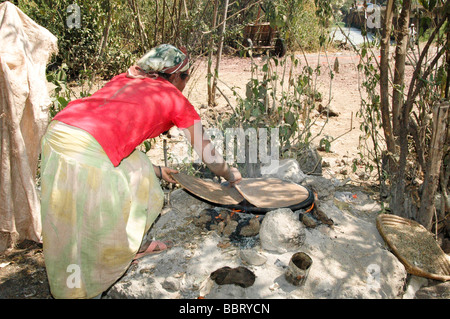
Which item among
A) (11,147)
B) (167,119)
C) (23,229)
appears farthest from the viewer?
(23,229)

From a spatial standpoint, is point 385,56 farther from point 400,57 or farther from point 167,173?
point 167,173

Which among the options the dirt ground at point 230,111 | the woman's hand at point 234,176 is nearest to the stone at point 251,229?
the woman's hand at point 234,176

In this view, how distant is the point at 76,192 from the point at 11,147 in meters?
0.94

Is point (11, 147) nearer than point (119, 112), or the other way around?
point (119, 112)

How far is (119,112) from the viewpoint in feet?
6.70

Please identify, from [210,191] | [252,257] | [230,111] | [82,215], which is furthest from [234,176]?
[230,111]

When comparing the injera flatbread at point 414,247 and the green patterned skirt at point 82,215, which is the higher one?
the green patterned skirt at point 82,215

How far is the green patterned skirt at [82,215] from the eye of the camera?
199 cm

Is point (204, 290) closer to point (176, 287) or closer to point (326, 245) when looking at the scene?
point (176, 287)

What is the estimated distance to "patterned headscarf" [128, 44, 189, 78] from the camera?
A: 227 cm

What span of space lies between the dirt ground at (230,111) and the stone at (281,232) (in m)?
1.20

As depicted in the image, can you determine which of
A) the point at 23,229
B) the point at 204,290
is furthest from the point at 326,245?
the point at 23,229

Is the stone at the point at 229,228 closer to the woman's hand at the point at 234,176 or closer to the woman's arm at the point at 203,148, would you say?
the woman's hand at the point at 234,176

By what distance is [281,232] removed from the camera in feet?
8.10
